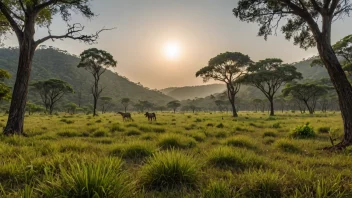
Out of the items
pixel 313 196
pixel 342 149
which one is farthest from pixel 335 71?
pixel 313 196

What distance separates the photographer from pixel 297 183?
12.2 feet

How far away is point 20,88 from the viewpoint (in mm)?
10219

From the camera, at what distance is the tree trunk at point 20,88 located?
10031 mm

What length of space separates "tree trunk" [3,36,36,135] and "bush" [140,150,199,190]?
9.24m

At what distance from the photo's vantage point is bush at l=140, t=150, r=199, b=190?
12.6 feet

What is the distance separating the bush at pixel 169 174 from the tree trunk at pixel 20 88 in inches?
364

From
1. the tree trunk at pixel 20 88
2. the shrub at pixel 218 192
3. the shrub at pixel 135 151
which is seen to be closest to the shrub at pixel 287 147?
the shrub at pixel 135 151

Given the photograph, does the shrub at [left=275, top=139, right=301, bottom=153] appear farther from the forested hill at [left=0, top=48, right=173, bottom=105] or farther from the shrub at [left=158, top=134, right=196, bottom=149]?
the forested hill at [left=0, top=48, right=173, bottom=105]

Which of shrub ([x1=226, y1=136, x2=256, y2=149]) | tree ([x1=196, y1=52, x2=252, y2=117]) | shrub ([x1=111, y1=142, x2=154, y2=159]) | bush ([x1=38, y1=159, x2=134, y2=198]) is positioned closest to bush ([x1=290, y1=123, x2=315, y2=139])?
shrub ([x1=226, y1=136, x2=256, y2=149])

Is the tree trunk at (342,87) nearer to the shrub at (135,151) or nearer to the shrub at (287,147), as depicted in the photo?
the shrub at (287,147)

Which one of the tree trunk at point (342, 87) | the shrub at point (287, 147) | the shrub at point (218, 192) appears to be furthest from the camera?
the shrub at point (287, 147)

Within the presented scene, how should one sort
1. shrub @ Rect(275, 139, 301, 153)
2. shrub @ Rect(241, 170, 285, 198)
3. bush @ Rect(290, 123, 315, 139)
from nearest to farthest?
1. shrub @ Rect(241, 170, 285, 198)
2. shrub @ Rect(275, 139, 301, 153)
3. bush @ Rect(290, 123, 315, 139)

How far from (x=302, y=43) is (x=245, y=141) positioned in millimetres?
7339

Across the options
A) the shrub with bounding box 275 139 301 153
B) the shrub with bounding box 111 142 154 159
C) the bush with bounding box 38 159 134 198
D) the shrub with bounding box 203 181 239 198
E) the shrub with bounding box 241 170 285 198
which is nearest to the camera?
the bush with bounding box 38 159 134 198
